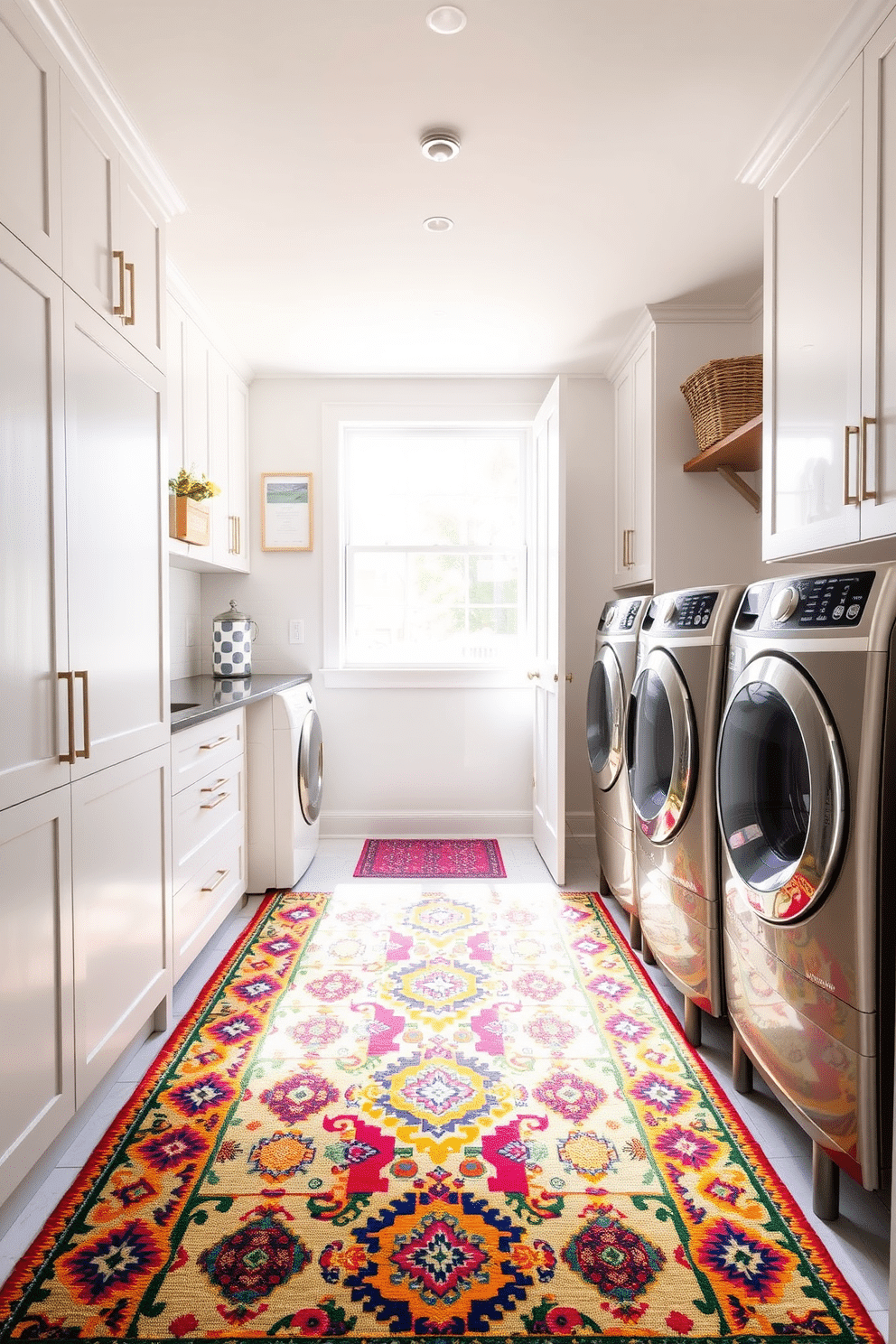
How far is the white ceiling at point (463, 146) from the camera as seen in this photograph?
1.68m

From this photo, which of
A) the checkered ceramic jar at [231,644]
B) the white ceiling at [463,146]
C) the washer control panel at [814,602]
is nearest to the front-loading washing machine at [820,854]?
the washer control panel at [814,602]

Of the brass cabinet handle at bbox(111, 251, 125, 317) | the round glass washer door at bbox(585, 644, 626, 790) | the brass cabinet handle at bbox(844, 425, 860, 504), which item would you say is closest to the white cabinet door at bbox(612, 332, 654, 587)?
the round glass washer door at bbox(585, 644, 626, 790)

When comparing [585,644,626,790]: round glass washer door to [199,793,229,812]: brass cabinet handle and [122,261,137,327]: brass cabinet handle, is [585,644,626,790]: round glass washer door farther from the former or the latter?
[122,261,137,327]: brass cabinet handle

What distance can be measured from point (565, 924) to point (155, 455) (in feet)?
6.94

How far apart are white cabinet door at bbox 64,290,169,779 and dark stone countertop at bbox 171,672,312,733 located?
17cm

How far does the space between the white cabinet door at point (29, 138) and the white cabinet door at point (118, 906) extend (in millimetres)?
1080

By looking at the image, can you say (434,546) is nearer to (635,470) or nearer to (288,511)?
(288,511)

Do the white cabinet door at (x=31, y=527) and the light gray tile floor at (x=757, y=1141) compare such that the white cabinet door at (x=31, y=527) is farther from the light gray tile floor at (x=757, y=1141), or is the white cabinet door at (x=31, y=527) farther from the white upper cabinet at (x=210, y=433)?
the white upper cabinet at (x=210, y=433)

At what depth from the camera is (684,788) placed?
80.5 inches

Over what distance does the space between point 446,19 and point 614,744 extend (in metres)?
2.11

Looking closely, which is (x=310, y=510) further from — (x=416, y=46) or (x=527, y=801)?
(x=416, y=46)

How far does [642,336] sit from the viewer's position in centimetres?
336

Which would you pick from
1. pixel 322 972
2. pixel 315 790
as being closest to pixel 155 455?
pixel 322 972

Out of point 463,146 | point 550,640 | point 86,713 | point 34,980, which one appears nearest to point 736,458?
point 550,640
